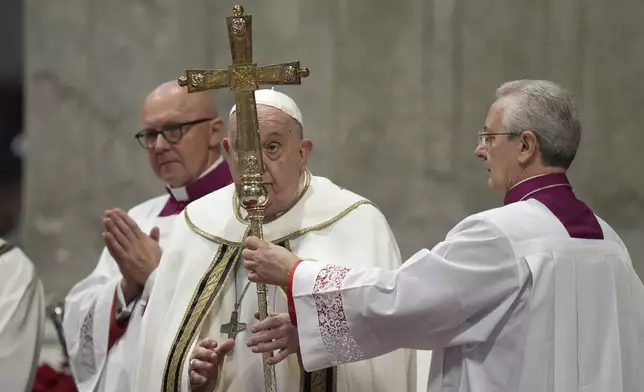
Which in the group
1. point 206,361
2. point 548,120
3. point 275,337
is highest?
point 548,120

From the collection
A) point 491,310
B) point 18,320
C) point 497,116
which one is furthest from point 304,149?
point 18,320

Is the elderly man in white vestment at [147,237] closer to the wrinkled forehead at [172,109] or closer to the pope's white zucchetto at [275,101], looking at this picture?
the wrinkled forehead at [172,109]

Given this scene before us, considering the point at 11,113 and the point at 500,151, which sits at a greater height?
the point at 11,113

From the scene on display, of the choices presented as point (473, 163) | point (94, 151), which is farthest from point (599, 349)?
point (94, 151)

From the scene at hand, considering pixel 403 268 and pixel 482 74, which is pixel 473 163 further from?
pixel 403 268

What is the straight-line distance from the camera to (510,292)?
3490 mm

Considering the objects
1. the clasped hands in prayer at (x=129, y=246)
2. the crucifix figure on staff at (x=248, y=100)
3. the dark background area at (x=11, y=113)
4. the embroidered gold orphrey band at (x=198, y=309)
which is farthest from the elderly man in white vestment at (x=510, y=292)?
the dark background area at (x=11, y=113)

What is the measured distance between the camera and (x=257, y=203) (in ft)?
11.8

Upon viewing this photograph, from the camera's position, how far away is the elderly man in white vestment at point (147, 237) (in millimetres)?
4996

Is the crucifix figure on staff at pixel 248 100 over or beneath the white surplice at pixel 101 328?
over

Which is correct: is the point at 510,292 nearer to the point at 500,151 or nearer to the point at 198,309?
the point at 500,151

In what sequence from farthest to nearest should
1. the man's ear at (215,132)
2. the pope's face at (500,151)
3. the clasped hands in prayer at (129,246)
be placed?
the man's ear at (215,132), the clasped hands in prayer at (129,246), the pope's face at (500,151)

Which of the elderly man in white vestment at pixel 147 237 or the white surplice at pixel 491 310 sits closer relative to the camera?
the white surplice at pixel 491 310

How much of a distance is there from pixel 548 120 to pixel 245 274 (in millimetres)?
1355
